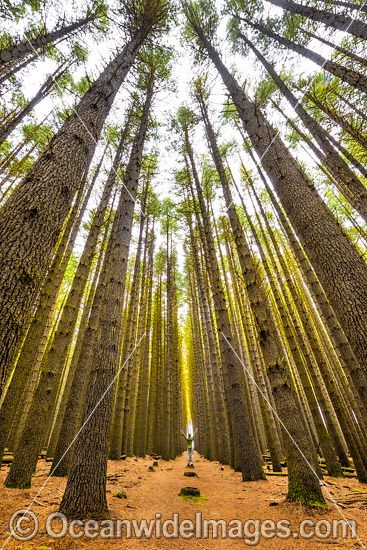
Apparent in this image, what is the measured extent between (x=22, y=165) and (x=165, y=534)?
1217 cm

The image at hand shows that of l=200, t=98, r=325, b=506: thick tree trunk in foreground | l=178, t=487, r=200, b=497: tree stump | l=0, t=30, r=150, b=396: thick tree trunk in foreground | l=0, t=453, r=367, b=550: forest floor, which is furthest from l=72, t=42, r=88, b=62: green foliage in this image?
l=178, t=487, r=200, b=497: tree stump

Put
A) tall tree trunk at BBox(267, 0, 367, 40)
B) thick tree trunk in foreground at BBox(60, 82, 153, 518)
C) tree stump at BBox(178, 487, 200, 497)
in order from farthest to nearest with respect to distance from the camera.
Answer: tall tree trunk at BBox(267, 0, 367, 40)
tree stump at BBox(178, 487, 200, 497)
thick tree trunk in foreground at BBox(60, 82, 153, 518)

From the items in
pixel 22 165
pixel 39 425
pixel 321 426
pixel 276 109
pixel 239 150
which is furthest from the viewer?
pixel 22 165

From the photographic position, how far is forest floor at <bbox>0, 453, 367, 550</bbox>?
2311mm

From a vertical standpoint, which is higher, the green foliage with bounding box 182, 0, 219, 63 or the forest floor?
the green foliage with bounding box 182, 0, 219, 63

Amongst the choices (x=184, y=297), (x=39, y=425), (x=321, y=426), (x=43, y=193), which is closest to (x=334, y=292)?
(x=43, y=193)

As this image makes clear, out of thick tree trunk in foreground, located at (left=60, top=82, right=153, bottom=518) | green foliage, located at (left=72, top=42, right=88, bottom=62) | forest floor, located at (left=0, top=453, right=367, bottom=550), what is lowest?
forest floor, located at (left=0, top=453, right=367, bottom=550)

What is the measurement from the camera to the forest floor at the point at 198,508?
91.0 inches

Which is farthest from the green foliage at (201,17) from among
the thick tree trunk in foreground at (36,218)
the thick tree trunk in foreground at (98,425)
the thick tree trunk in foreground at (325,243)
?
the thick tree trunk in foreground at (98,425)

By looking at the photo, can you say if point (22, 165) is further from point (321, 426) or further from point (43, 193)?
point (321, 426)

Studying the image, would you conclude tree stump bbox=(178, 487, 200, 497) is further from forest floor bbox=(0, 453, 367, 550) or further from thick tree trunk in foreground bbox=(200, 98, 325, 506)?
thick tree trunk in foreground bbox=(200, 98, 325, 506)

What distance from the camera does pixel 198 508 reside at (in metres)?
3.70

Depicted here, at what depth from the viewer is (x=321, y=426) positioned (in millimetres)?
4996

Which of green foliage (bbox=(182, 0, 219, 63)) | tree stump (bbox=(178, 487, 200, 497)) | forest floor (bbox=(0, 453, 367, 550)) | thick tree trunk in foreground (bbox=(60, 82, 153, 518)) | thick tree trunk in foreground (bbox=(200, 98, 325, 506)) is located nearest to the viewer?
forest floor (bbox=(0, 453, 367, 550))
